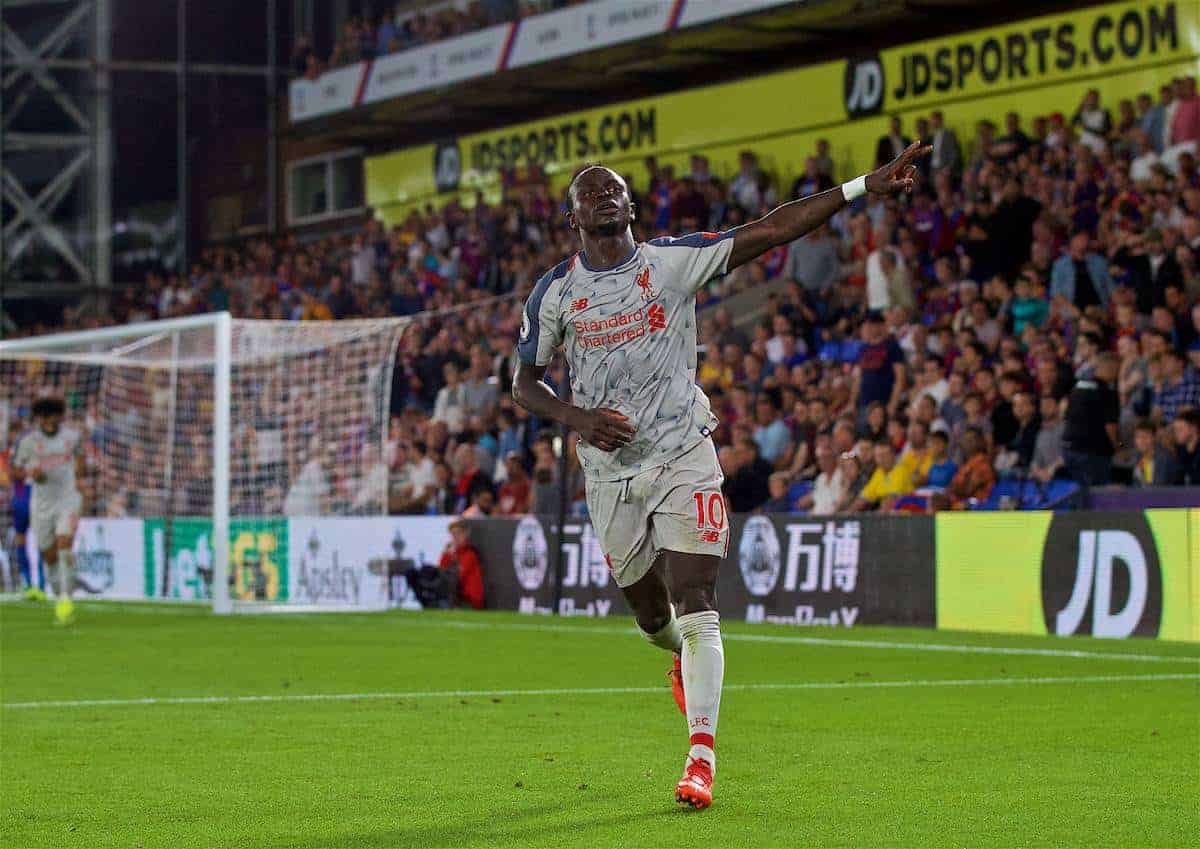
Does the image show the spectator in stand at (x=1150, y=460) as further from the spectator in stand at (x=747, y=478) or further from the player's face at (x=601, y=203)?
the player's face at (x=601, y=203)

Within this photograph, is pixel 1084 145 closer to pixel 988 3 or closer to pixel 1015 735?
pixel 988 3

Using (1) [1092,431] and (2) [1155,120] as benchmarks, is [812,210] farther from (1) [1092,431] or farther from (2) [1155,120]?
(2) [1155,120]

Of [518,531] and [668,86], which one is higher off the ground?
[668,86]

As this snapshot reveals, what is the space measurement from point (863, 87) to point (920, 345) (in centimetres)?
815

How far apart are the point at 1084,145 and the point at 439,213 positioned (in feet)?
45.8

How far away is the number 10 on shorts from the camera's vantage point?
678 centimetres

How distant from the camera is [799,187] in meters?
23.4

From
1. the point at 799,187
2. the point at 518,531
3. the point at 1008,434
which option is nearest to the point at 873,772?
the point at 1008,434

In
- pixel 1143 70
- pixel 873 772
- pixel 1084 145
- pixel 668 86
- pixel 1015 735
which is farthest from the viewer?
pixel 668 86

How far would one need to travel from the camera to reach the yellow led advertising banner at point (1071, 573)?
14109 millimetres

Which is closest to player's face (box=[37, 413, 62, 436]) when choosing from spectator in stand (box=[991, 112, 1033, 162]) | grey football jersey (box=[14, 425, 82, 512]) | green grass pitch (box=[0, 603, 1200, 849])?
grey football jersey (box=[14, 425, 82, 512])

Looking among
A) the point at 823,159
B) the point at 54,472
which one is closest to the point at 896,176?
the point at 54,472

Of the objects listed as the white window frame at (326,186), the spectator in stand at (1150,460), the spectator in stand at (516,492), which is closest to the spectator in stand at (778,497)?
the spectator in stand at (516,492)

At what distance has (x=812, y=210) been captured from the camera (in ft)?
21.8
